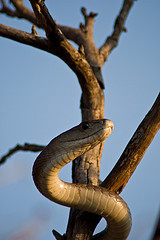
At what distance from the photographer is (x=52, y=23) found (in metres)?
3.64

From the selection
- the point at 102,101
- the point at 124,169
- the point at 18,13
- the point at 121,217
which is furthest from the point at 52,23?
the point at 18,13

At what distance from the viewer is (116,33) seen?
615 centimetres

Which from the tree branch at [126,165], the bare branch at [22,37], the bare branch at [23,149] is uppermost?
the bare branch at [22,37]

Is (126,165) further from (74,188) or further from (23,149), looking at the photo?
(23,149)

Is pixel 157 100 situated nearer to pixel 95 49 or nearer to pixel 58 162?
pixel 58 162

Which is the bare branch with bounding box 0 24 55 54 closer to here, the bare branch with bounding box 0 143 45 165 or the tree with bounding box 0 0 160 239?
the tree with bounding box 0 0 160 239

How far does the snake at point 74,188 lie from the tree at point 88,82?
16cm

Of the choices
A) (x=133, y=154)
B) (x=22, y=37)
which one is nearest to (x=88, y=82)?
(x=22, y=37)

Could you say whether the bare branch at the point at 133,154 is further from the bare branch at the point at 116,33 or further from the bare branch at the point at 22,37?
the bare branch at the point at 116,33

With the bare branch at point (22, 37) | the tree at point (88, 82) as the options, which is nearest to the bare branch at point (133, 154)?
the tree at point (88, 82)

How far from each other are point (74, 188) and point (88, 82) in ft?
5.06

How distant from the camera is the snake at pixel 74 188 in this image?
2.97 m

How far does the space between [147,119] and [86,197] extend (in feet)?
3.09

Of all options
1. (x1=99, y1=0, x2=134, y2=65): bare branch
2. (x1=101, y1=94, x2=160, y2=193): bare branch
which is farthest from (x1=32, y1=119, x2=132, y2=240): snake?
(x1=99, y1=0, x2=134, y2=65): bare branch
